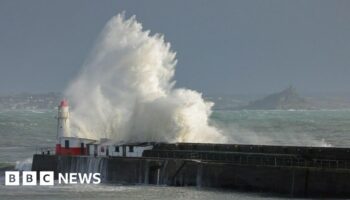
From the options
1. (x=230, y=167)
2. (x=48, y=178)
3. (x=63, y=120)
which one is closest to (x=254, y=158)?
(x=230, y=167)

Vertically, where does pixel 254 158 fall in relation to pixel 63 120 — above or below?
below

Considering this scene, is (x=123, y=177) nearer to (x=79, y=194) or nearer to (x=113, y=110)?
(x=79, y=194)

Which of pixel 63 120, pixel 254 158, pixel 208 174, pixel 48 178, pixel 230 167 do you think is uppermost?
pixel 63 120

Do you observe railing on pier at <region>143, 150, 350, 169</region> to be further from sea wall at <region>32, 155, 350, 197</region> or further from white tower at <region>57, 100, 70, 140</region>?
white tower at <region>57, 100, 70, 140</region>

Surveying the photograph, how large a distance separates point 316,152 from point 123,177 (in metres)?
7.81

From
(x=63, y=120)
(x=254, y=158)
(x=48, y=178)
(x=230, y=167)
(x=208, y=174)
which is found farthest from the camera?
(x=63, y=120)

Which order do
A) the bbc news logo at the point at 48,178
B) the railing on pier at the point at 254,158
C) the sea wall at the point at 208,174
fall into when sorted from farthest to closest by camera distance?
the bbc news logo at the point at 48,178 < the railing on pier at the point at 254,158 < the sea wall at the point at 208,174

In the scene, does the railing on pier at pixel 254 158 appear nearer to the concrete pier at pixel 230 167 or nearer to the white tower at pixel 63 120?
the concrete pier at pixel 230 167

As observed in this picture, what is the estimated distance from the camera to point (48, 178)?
44.6 metres

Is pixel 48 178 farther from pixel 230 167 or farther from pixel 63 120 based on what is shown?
pixel 230 167

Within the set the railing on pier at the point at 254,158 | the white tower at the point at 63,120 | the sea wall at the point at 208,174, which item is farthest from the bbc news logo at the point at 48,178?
the white tower at the point at 63,120

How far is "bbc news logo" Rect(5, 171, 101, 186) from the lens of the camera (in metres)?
43.5

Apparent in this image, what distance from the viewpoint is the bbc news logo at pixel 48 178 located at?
143ft

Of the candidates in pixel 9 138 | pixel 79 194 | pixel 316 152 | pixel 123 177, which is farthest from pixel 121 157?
pixel 9 138
